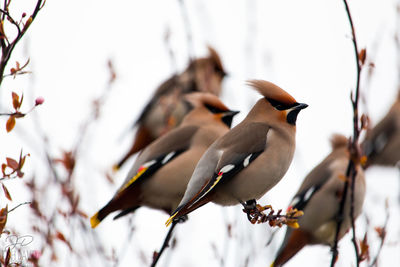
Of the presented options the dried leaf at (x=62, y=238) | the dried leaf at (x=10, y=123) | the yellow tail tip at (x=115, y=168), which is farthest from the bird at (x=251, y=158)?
the yellow tail tip at (x=115, y=168)

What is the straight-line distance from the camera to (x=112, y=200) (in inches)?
170

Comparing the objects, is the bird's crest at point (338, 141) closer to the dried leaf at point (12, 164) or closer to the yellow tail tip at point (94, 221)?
the yellow tail tip at point (94, 221)

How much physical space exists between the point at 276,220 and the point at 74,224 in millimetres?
1738

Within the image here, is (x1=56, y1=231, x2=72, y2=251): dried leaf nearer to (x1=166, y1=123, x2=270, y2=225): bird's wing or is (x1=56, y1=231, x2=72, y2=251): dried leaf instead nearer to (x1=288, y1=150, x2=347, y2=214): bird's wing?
(x1=166, y1=123, x2=270, y2=225): bird's wing

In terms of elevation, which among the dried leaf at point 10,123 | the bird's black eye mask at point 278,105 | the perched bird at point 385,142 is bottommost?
the perched bird at point 385,142

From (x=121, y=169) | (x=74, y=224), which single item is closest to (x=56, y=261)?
(x=74, y=224)

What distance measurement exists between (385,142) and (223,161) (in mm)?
3991

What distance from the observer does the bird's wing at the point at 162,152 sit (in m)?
4.62

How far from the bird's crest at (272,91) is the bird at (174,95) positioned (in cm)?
339

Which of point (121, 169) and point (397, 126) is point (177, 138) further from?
point (397, 126)

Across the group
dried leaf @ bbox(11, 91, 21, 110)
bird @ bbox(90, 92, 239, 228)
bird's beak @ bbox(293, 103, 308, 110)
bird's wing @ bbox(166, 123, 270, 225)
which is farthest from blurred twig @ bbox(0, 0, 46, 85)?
bird @ bbox(90, 92, 239, 228)

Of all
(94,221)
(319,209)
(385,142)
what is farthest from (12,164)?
(385,142)

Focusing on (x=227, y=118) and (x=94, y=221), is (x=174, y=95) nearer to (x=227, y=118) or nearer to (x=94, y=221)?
(x=227, y=118)

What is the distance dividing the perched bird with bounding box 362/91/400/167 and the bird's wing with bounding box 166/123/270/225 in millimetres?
3008
